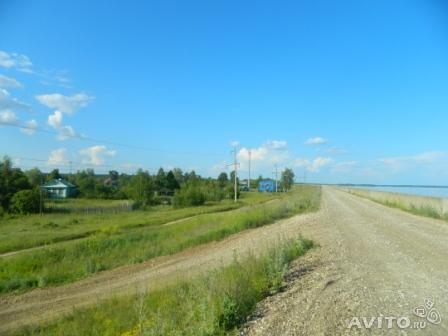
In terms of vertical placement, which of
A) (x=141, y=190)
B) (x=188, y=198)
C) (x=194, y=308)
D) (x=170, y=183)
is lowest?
→ (x=194, y=308)

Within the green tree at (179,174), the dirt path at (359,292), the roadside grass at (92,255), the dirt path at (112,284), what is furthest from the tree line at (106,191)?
the dirt path at (359,292)

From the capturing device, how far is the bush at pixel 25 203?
60156mm

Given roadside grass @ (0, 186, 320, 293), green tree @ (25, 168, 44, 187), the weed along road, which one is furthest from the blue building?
the weed along road

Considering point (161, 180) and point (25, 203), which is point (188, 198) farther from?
point (161, 180)

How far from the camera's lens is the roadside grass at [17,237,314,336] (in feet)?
21.8

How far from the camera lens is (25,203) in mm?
60188

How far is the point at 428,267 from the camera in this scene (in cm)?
1018

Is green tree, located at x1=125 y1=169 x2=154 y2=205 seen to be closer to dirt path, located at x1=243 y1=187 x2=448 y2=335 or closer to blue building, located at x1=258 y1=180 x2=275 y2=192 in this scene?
dirt path, located at x1=243 y1=187 x2=448 y2=335

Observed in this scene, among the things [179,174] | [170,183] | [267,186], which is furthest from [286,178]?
[170,183]

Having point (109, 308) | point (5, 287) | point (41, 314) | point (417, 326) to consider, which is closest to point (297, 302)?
point (417, 326)

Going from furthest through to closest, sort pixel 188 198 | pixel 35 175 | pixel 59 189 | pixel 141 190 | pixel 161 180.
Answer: pixel 161 180 → pixel 35 175 → pixel 59 189 → pixel 141 190 → pixel 188 198

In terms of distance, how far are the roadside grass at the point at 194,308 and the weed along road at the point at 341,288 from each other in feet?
1.25

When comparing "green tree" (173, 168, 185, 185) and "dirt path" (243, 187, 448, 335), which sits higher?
"green tree" (173, 168, 185, 185)

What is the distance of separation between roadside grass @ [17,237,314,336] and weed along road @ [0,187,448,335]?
382 mm
